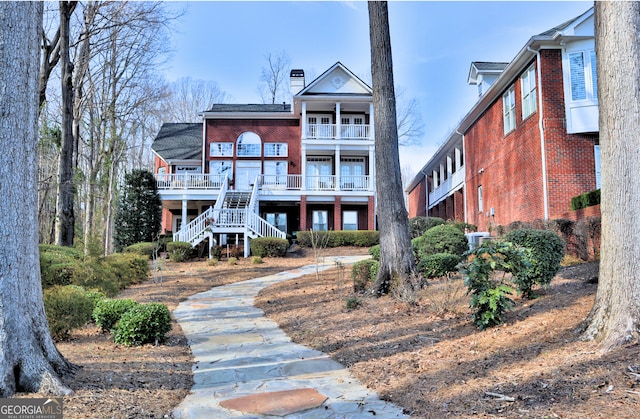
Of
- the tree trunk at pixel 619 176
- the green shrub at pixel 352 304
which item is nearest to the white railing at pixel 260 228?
the green shrub at pixel 352 304

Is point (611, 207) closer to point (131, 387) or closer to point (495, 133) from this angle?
point (131, 387)

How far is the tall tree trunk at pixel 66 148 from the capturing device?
1314 cm

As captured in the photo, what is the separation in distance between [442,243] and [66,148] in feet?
37.9

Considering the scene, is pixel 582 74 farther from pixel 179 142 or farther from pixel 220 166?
pixel 179 142

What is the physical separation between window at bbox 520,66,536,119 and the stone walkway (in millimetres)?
10309

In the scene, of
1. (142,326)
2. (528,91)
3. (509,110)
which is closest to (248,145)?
(509,110)

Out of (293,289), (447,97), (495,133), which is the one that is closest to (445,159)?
(447,97)

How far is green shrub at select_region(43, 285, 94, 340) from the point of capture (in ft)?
17.6

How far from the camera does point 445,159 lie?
25.9 m

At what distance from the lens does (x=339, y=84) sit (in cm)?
2388

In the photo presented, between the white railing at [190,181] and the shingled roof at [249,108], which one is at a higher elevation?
the shingled roof at [249,108]

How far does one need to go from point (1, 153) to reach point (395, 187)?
19.1ft

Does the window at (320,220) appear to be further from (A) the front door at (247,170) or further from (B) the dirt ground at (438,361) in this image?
(B) the dirt ground at (438,361)

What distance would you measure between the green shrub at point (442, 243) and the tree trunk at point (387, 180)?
2272mm
